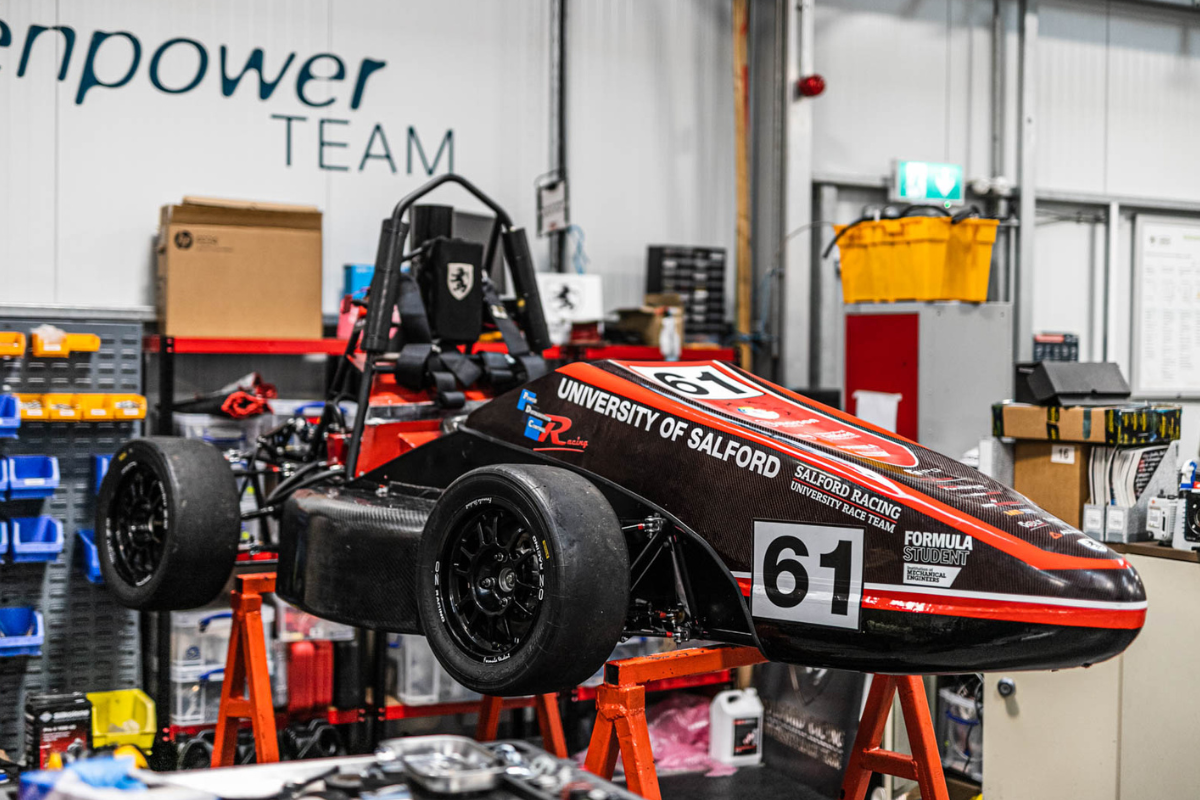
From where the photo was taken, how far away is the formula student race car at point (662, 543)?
7.11 feet

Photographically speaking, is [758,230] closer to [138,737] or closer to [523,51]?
[523,51]

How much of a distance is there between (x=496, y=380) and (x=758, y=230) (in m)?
2.90

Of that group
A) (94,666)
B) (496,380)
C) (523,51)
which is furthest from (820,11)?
(94,666)

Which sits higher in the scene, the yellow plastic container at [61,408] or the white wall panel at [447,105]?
the white wall panel at [447,105]

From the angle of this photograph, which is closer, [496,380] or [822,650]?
[822,650]

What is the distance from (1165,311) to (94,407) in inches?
238

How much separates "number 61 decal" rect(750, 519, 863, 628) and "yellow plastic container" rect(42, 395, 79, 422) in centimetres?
298

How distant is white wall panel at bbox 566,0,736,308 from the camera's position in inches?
231

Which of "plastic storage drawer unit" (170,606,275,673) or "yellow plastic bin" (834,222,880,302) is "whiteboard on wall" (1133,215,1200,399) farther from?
"plastic storage drawer unit" (170,606,275,673)

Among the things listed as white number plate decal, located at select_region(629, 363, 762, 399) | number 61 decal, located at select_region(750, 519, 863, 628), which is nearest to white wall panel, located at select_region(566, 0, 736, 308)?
white number plate decal, located at select_region(629, 363, 762, 399)

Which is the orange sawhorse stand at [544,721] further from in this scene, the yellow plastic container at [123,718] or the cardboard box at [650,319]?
the cardboard box at [650,319]

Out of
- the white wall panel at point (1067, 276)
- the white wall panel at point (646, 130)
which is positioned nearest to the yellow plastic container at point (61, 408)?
the white wall panel at point (646, 130)

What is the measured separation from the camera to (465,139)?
558cm

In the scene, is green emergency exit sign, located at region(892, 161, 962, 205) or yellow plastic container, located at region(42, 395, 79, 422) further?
green emergency exit sign, located at region(892, 161, 962, 205)
